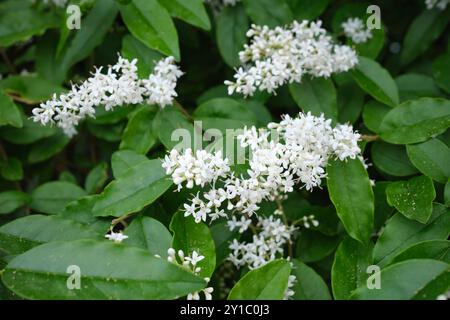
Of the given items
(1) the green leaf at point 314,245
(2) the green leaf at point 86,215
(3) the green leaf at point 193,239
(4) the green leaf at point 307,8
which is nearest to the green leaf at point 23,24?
(2) the green leaf at point 86,215

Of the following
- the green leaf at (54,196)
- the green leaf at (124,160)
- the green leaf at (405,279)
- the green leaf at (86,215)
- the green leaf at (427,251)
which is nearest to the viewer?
the green leaf at (405,279)

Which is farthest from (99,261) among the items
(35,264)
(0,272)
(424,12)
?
(424,12)

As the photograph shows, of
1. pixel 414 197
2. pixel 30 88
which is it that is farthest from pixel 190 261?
pixel 30 88

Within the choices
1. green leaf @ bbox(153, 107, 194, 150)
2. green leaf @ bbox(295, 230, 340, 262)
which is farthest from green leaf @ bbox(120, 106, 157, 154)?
green leaf @ bbox(295, 230, 340, 262)

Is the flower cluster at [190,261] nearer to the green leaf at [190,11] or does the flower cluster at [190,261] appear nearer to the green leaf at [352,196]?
the green leaf at [352,196]

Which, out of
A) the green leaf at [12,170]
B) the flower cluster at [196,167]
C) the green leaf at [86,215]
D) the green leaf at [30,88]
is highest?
the green leaf at [30,88]

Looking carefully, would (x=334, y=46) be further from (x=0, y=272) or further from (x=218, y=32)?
(x=0, y=272)
